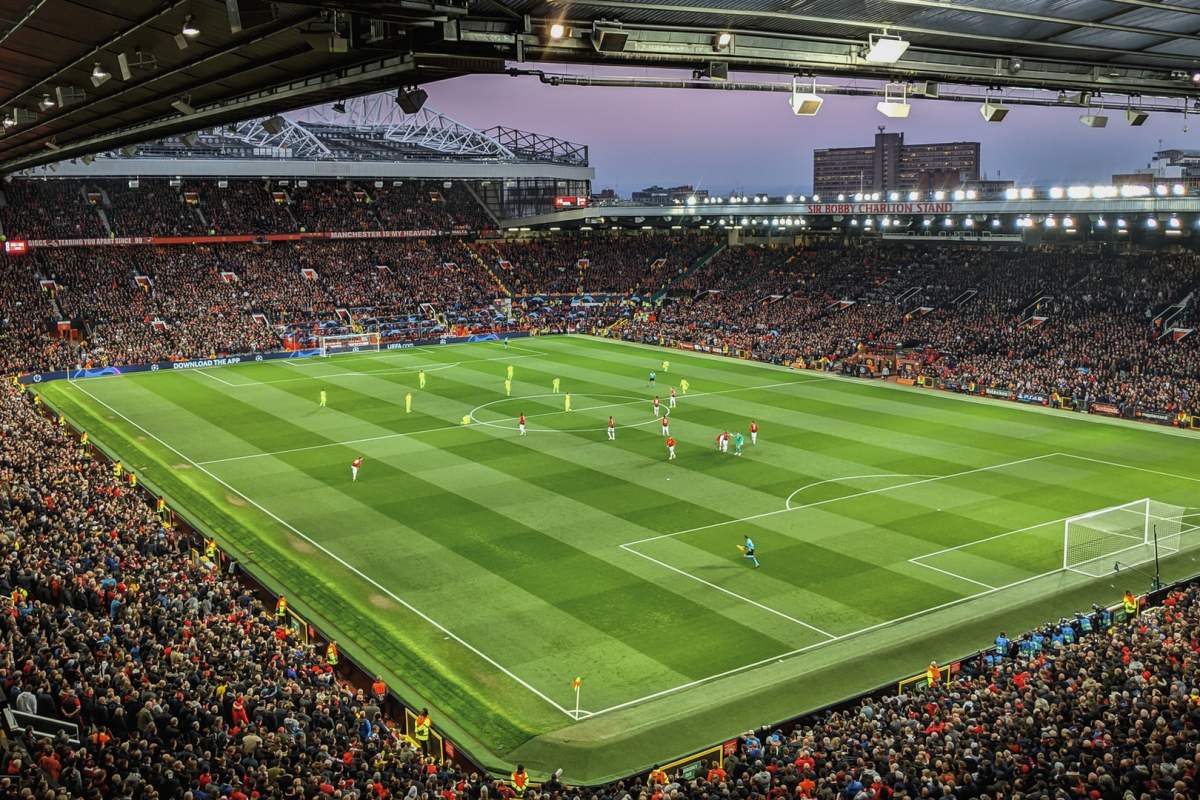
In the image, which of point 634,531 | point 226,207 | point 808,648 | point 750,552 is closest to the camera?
point 808,648

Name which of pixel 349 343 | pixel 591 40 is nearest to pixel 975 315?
pixel 349 343

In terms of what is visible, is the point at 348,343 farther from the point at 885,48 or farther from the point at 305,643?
the point at 885,48

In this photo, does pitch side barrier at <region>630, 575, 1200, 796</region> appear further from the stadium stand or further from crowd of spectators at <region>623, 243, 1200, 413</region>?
crowd of spectators at <region>623, 243, 1200, 413</region>

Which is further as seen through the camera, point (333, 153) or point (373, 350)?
point (333, 153)

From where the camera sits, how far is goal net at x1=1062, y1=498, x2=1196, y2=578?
96.4 feet

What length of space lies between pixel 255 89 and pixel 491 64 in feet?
35.4

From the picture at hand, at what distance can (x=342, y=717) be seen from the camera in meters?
18.4

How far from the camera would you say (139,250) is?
3159 inches

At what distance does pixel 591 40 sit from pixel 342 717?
40.3 feet

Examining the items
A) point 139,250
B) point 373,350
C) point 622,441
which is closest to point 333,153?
point 139,250

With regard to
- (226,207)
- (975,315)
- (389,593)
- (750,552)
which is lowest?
(389,593)

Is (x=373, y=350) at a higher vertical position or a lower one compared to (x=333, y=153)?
lower

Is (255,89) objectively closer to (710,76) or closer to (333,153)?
(710,76)

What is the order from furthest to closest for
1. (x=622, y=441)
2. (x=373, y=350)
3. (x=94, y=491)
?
(x=373, y=350), (x=622, y=441), (x=94, y=491)
